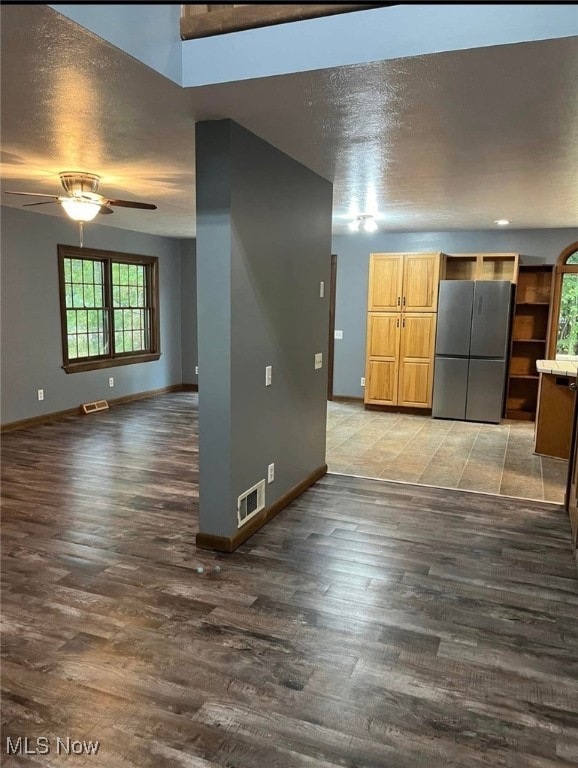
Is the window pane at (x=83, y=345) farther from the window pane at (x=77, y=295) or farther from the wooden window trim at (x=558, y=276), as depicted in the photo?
the wooden window trim at (x=558, y=276)

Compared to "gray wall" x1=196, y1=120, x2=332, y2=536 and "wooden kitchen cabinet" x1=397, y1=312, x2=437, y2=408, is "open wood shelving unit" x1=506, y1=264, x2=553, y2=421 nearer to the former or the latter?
"wooden kitchen cabinet" x1=397, y1=312, x2=437, y2=408

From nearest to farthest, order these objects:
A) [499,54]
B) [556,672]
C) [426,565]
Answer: [499,54], [556,672], [426,565]

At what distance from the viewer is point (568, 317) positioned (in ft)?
21.9

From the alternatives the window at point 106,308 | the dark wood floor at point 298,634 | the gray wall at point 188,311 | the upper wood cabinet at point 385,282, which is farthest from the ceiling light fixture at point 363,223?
the dark wood floor at point 298,634

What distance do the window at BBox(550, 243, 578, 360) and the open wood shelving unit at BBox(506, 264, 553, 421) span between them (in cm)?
13

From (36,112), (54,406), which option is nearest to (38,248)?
(54,406)

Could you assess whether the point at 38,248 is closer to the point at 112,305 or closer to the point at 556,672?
the point at 112,305

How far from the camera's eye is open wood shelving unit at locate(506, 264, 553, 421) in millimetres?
6859

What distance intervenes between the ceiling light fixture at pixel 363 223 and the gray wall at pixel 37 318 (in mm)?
3178

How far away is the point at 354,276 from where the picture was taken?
25.4 ft

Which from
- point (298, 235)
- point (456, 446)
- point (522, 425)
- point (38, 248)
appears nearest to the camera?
point (298, 235)

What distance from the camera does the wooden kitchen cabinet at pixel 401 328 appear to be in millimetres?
6816

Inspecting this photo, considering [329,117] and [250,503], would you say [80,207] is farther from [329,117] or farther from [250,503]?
[250,503]

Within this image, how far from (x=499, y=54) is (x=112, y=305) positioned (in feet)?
20.4
